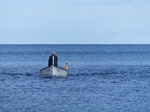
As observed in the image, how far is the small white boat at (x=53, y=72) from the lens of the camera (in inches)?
1854

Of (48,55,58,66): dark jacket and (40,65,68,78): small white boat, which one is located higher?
(48,55,58,66): dark jacket

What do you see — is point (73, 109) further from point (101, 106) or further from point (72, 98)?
point (72, 98)

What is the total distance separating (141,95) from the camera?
3625cm

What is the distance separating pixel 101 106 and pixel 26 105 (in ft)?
14.2

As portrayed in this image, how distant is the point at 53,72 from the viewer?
47469 mm

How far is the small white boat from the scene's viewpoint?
4709 cm

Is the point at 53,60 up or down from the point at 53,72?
up

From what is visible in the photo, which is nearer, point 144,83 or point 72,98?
point 72,98

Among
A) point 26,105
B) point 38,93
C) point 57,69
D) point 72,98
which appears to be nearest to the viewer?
point 26,105

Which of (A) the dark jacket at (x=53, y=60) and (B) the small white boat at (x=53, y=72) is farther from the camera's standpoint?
(B) the small white boat at (x=53, y=72)

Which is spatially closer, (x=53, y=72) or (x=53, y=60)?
(x=53, y=60)

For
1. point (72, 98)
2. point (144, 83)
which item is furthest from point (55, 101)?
point (144, 83)

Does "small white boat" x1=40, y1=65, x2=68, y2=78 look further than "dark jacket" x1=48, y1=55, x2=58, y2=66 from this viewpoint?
Yes

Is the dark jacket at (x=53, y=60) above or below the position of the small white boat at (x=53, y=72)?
above
